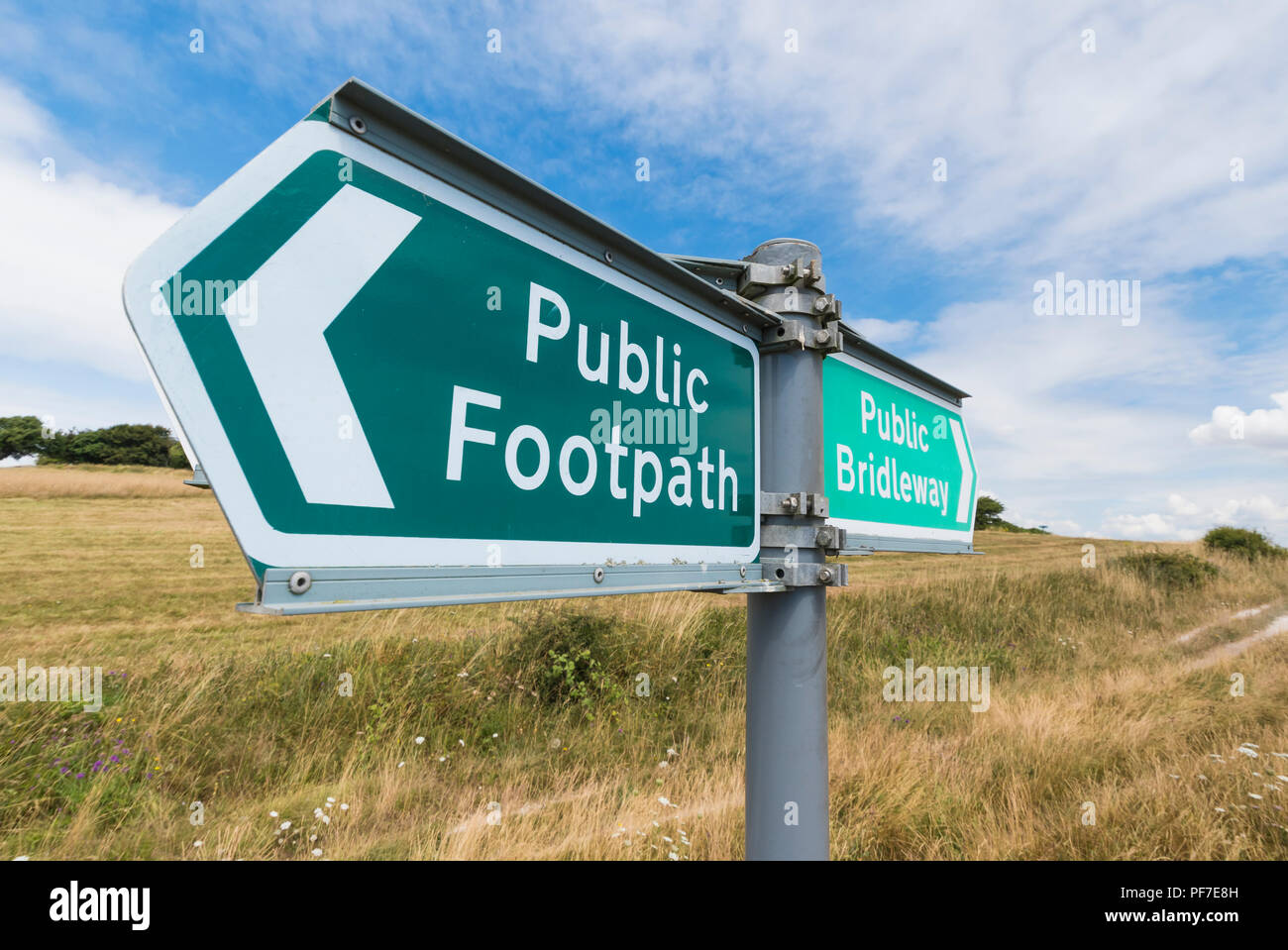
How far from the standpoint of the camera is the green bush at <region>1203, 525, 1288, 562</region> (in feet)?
58.1

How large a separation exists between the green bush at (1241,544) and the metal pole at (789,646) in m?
22.0

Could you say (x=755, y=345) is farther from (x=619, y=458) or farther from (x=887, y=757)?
(x=887, y=757)

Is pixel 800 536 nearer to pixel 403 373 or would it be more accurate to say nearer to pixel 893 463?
pixel 893 463

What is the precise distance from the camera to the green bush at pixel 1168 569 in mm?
11188

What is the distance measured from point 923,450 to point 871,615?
17.3 feet

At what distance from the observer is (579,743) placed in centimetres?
367

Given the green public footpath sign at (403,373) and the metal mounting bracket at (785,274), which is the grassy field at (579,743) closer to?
the green public footpath sign at (403,373)

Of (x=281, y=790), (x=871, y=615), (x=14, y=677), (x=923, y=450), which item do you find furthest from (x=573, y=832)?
(x=871, y=615)

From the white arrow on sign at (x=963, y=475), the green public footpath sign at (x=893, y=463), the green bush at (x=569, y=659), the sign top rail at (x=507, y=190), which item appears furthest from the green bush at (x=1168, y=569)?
the sign top rail at (x=507, y=190)

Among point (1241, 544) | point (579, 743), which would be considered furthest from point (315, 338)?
point (1241, 544)

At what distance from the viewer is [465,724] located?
393cm

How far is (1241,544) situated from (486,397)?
1044 inches

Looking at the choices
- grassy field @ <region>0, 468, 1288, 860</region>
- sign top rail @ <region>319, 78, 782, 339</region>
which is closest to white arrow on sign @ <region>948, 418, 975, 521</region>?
sign top rail @ <region>319, 78, 782, 339</region>

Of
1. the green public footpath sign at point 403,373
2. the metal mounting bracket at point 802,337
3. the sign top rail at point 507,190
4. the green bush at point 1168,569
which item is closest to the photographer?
the green public footpath sign at point 403,373
